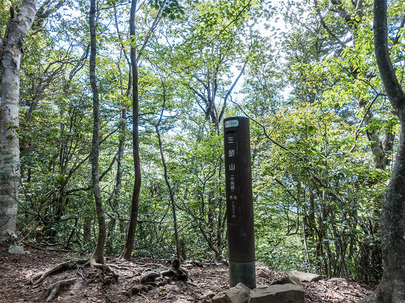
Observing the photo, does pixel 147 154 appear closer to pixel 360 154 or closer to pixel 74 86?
pixel 74 86

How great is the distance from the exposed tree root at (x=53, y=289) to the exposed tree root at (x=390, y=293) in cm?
390

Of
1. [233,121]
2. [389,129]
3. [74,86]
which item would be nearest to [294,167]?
[389,129]

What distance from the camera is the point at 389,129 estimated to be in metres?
5.63

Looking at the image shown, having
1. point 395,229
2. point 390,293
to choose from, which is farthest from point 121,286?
point 395,229

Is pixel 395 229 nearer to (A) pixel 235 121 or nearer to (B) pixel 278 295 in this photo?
(B) pixel 278 295

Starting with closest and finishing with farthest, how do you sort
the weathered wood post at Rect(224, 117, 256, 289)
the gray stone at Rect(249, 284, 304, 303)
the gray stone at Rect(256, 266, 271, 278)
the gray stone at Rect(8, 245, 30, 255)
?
the gray stone at Rect(249, 284, 304, 303) < the weathered wood post at Rect(224, 117, 256, 289) < the gray stone at Rect(256, 266, 271, 278) < the gray stone at Rect(8, 245, 30, 255)

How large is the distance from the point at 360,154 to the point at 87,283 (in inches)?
224

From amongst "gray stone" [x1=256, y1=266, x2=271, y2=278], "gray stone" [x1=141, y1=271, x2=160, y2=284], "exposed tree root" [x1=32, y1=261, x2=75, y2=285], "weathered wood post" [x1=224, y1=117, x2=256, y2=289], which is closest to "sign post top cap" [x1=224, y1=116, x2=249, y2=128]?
"weathered wood post" [x1=224, y1=117, x2=256, y2=289]

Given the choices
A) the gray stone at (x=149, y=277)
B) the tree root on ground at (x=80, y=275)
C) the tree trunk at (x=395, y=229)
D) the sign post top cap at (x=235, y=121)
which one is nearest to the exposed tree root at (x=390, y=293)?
the tree trunk at (x=395, y=229)

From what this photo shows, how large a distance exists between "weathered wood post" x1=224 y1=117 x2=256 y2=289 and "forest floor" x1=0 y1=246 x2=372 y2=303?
565mm

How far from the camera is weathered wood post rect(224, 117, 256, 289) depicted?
371 cm

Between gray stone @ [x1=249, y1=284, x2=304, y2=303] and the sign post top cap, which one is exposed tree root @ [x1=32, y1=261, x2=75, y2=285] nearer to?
gray stone @ [x1=249, y1=284, x2=304, y2=303]

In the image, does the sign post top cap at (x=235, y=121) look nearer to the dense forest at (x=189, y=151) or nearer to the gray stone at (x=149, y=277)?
the dense forest at (x=189, y=151)

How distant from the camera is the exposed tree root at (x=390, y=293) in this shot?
274cm
